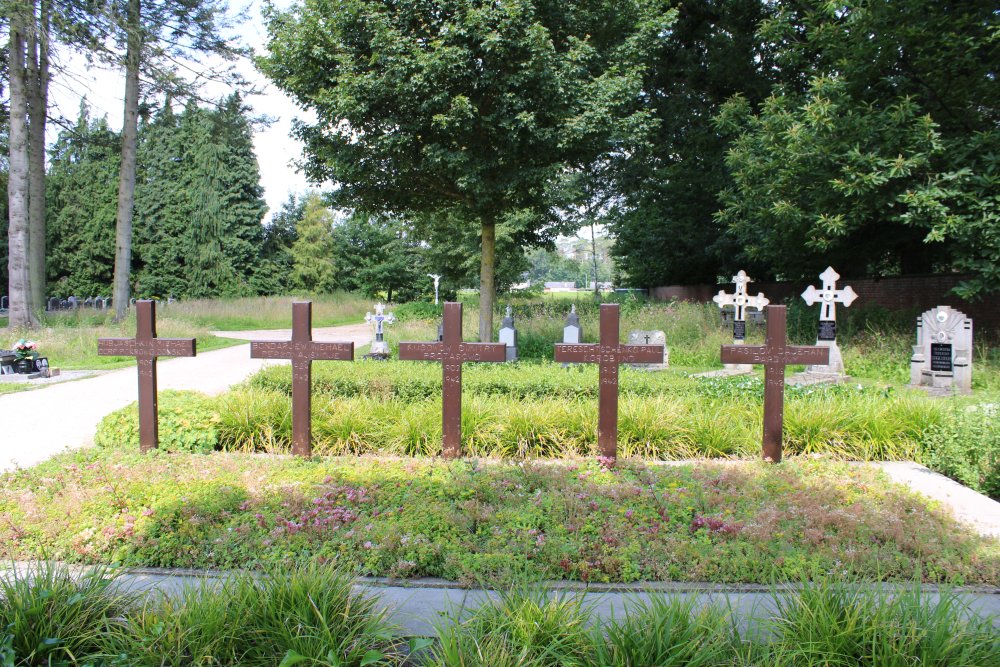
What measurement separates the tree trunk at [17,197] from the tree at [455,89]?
8075mm

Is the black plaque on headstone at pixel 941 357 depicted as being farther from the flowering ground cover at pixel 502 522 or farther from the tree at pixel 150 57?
the tree at pixel 150 57

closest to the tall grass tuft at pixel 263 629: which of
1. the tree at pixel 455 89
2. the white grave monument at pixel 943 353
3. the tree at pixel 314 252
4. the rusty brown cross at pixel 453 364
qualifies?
the rusty brown cross at pixel 453 364

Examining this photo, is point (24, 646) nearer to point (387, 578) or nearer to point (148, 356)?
point (387, 578)

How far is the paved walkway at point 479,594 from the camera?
285cm

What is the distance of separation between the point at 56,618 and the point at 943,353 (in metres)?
11.4

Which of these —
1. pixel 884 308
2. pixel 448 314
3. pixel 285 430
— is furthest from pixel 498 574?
pixel 884 308

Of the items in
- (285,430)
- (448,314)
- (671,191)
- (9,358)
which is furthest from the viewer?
(671,191)

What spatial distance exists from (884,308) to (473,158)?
992cm

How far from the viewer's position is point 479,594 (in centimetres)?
315

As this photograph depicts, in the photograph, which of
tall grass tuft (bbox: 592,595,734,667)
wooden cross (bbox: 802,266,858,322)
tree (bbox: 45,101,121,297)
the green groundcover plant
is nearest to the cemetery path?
the green groundcover plant

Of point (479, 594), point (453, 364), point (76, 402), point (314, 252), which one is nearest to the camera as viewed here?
point (479, 594)

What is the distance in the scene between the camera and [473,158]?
462 inches

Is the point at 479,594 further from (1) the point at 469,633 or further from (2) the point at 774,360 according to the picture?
(2) the point at 774,360

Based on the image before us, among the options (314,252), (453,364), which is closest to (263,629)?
(453,364)
